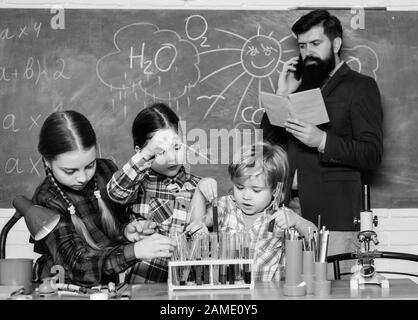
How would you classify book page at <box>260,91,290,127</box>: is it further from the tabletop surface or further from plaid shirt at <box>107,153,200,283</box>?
the tabletop surface

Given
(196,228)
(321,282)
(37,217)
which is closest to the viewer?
(321,282)

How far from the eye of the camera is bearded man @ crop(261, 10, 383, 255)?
2805 mm

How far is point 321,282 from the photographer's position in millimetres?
2092

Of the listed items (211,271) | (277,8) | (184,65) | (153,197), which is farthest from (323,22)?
(211,271)

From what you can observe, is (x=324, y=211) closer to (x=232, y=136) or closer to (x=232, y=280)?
(x=232, y=136)

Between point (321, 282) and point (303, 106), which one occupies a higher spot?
point (303, 106)

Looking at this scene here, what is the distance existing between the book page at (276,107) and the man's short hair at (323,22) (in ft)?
0.98

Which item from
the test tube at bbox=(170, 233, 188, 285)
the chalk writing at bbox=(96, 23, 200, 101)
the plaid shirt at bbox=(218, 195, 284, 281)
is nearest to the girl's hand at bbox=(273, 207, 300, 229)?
the plaid shirt at bbox=(218, 195, 284, 281)

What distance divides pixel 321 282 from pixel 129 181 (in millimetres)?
992

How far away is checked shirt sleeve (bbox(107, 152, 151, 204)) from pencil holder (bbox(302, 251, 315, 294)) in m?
0.89

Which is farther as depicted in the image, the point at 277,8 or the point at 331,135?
the point at 277,8

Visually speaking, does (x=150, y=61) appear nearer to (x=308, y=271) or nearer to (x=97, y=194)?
(x=97, y=194)

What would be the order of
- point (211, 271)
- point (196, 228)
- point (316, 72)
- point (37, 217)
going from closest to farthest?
1. point (211, 271)
2. point (37, 217)
3. point (196, 228)
4. point (316, 72)

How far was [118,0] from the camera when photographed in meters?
2.90
